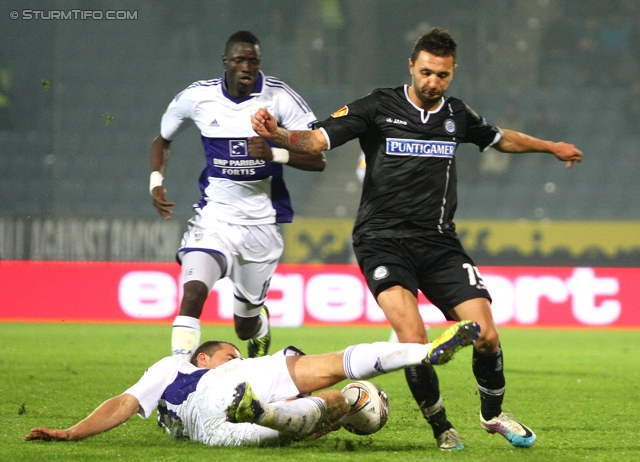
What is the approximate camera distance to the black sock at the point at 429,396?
4621 mm

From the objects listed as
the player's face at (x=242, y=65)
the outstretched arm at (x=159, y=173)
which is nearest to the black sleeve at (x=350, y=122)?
the player's face at (x=242, y=65)

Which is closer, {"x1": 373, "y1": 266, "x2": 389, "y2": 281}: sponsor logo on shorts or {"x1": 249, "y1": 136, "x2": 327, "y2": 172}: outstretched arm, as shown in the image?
{"x1": 373, "y1": 266, "x2": 389, "y2": 281}: sponsor logo on shorts

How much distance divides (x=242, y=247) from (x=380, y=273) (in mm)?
1991

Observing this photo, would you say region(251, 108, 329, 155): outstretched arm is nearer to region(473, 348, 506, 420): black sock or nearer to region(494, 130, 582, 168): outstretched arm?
region(494, 130, 582, 168): outstretched arm

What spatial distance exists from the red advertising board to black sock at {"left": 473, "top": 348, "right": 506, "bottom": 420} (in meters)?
8.14

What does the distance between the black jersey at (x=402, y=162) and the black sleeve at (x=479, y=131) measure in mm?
160

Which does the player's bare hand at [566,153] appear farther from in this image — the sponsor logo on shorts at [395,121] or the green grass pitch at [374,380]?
the green grass pitch at [374,380]

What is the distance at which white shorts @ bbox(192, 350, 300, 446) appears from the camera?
4.33m

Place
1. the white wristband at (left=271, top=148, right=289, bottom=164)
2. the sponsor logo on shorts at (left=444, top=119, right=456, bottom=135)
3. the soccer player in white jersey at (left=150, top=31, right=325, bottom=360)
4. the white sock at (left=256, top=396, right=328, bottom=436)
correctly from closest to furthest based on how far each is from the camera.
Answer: the white sock at (left=256, top=396, right=328, bottom=436) < the sponsor logo on shorts at (left=444, top=119, right=456, bottom=135) < the white wristband at (left=271, top=148, right=289, bottom=164) < the soccer player in white jersey at (left=150, top=31, right=325, bottom=360)

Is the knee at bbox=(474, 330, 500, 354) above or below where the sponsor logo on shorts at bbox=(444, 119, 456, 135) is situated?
below

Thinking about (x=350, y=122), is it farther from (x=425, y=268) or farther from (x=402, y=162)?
(x=425, y=268)

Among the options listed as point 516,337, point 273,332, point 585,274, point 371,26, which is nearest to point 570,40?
point 371,26

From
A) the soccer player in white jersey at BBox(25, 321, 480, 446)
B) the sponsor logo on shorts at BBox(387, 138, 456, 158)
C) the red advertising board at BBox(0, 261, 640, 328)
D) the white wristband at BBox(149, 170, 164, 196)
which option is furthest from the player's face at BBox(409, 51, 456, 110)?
the red advertising board at BBox(0, 261, 640, 328)

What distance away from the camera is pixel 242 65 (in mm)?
6344
